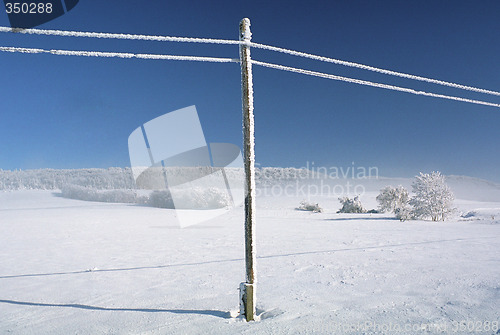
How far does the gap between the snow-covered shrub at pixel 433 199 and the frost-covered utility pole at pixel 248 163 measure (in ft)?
51.8

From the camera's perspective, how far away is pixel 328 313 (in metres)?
4.18

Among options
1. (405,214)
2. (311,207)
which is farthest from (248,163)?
(311,207)

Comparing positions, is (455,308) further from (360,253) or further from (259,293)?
(360,253)

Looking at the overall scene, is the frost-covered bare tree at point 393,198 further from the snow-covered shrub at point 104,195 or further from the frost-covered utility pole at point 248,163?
the snow-covered shrub at point 104,195

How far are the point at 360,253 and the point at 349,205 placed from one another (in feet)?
49.7

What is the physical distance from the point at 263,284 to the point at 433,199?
1486 centimetres

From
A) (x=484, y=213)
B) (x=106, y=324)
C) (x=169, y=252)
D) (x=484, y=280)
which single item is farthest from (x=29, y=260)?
(x=484, y=213)

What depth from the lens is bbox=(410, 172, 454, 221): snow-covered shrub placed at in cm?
1659

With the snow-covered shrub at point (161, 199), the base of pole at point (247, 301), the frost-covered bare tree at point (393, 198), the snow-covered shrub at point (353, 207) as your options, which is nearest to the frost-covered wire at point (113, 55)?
the base of pole at point (247, 301)

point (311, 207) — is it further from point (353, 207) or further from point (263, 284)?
point (263, 284)

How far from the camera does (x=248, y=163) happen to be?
421 centimetres

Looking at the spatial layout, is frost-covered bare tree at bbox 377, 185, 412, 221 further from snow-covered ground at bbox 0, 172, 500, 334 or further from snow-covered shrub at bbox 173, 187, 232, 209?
snow-covered shrub at bbox 173, 187, 232, 209

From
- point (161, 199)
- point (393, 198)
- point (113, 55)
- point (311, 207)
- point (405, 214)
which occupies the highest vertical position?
point (113, 55)

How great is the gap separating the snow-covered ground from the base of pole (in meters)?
0.14
